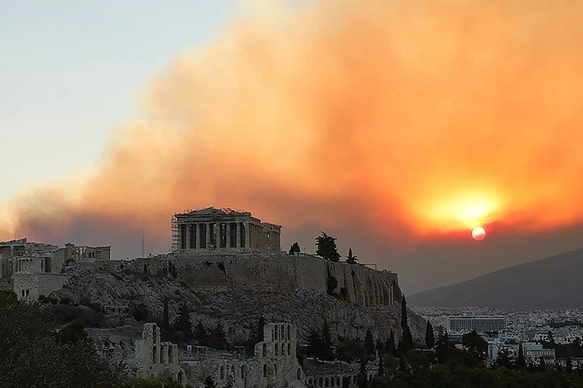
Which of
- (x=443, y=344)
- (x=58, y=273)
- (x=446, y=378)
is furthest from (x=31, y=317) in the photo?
(x=443, y=344)

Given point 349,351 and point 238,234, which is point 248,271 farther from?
point 349,351

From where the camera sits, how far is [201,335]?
60.4 m

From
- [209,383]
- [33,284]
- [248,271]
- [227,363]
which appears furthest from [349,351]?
[209,383]

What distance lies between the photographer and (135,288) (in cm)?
6644

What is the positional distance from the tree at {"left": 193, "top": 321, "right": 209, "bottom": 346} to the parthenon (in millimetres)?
15283

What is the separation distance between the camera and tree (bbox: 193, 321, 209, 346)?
195 ft

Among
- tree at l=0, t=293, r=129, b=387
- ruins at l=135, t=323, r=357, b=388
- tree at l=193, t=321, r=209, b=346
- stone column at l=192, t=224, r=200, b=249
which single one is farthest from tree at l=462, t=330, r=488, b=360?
tree at l=0, t=293, r=129, b=387

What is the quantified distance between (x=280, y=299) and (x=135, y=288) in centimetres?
1131

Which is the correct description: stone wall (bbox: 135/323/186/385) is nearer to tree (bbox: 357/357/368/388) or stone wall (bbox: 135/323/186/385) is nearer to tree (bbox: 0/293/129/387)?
tree (bbox: 0/293/129/387)

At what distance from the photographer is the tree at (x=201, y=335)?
2341 inches

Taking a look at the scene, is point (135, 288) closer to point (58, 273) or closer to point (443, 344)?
point (58, 273)

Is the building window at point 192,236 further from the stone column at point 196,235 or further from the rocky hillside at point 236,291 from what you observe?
the rocky hillside at point 236,291

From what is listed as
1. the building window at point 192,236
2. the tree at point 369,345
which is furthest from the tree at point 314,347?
the building window at point 192,236

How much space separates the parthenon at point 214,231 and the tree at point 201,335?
50.1ft
